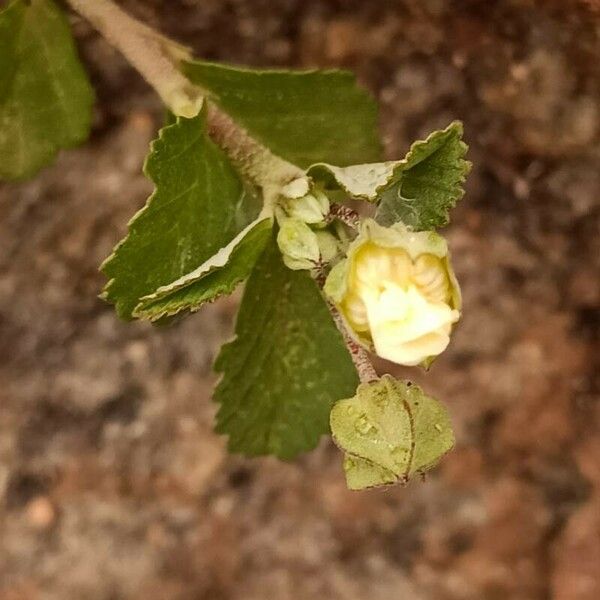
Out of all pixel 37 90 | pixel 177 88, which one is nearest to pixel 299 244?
pixel 177 88

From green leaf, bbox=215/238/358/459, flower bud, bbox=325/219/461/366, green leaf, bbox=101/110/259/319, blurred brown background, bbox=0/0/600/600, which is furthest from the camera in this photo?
blurred brown background, bbox=0/0/600/600

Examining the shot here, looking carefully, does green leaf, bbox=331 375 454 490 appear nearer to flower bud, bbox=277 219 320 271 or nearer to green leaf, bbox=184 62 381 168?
flower bud, bbox=277 219 320 271

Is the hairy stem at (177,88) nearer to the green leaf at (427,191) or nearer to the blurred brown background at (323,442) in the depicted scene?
the green leaf at (427,191)

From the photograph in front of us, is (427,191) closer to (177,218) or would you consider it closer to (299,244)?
(299,244)

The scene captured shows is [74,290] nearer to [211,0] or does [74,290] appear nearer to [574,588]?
[211,0]

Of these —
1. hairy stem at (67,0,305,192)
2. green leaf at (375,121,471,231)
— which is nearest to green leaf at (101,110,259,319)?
hairy stem at (67,0,305,192)
